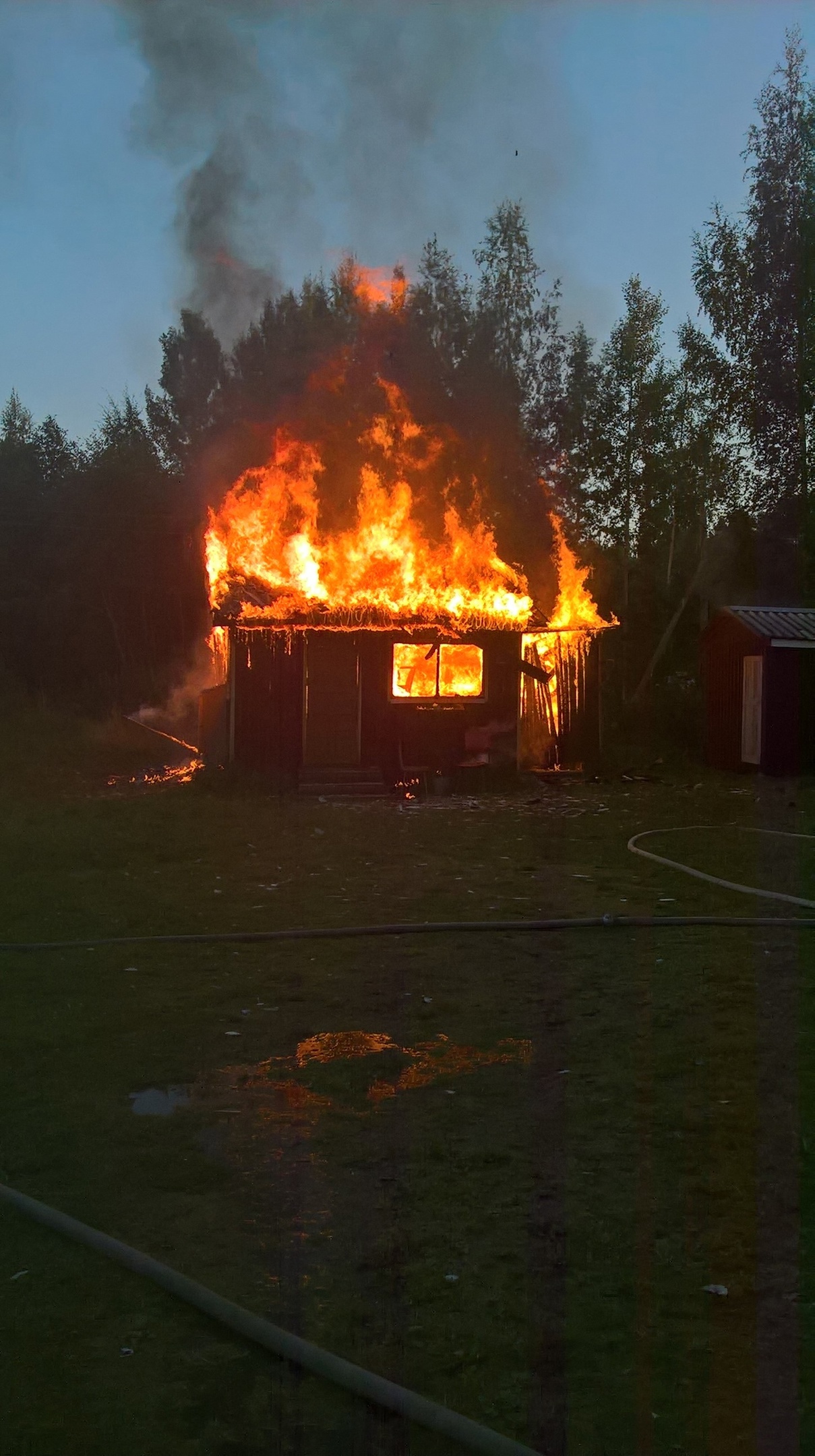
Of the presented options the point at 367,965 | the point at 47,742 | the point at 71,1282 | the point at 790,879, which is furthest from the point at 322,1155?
the point at 47,742

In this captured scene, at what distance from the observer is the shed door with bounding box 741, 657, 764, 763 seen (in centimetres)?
2025

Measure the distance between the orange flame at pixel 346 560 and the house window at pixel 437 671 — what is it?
2.49ft

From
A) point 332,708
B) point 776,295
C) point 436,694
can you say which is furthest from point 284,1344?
point 776,295

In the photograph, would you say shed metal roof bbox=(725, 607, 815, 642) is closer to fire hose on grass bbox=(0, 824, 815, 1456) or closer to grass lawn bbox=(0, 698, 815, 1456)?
grass lawn bbox=(0, 698, 815, 1456)

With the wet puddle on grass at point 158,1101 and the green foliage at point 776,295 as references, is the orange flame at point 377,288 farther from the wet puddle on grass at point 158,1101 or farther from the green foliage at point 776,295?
the wet puddle on grass at point 158,1101

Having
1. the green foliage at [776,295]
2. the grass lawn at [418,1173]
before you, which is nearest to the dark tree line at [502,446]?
the green foliage at [776,295]

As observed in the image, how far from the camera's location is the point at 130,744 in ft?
83.4

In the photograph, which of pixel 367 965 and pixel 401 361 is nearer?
pixel 367 965

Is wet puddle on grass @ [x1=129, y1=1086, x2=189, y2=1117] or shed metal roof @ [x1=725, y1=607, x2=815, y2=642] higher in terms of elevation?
shed metal roof @ [x1=725, y1=607, x2=815, y2=642]

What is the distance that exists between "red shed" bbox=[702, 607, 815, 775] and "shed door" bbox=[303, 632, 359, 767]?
7.02 meters

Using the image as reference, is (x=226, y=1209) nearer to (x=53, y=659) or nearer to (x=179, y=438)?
(x=53, y=659)

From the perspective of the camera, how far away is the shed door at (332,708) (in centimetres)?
2028

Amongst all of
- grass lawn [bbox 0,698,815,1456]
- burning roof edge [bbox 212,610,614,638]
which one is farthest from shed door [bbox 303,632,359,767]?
grass lawn [bbox 0,698,815,1456]

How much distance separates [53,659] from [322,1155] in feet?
114
